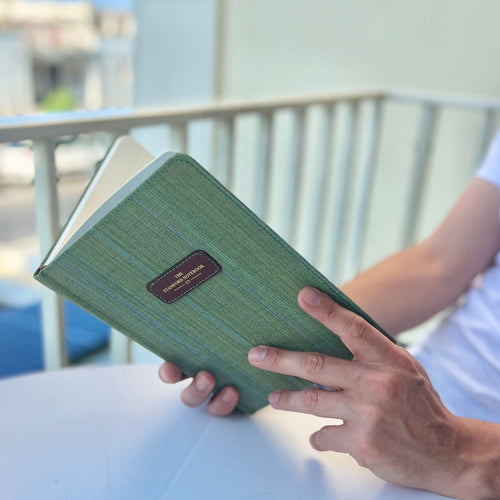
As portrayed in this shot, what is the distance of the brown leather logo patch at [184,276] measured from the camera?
1.46 feet

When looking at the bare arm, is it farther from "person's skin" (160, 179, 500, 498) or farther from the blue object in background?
the blue object in background

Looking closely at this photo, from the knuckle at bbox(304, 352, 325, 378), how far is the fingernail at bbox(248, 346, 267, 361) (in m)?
0.04

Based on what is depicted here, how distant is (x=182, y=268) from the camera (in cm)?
45

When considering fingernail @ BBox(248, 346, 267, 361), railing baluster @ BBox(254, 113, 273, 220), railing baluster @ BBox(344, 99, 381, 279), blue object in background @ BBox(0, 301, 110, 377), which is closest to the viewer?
fingernail @ BBox(248, 346, 267, 361)

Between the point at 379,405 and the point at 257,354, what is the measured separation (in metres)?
0.11

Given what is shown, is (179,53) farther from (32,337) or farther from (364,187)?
(32,337)

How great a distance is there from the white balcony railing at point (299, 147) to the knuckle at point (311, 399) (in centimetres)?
56

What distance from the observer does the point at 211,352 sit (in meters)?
0.55

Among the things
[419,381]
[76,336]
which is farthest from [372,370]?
[76,336]

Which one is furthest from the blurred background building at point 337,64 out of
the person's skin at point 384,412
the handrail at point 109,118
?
the person's skin at point 384,412

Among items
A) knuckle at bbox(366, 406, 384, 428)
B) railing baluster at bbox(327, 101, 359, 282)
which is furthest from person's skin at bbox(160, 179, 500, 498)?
railing baluster at bbox(327, 101, 359, 282)

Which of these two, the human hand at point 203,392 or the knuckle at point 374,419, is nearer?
the knuckle at point 374,419

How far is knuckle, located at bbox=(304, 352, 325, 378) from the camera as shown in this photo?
483 millimetres

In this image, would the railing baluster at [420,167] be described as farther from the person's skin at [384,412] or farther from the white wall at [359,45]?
the person's skin at [384,412]
